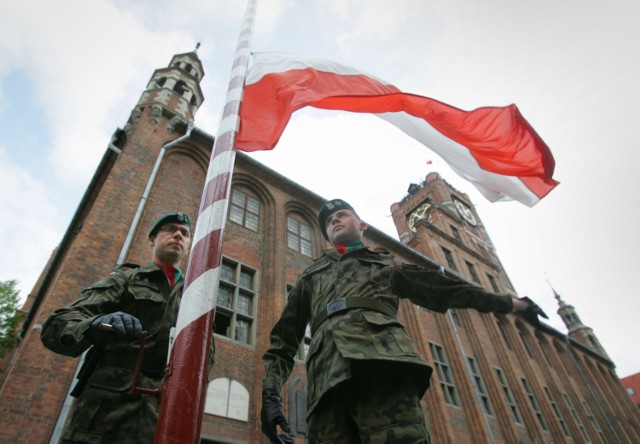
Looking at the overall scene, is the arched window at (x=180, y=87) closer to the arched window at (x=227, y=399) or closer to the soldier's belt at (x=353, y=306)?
the arched window at (x=227, y=399)

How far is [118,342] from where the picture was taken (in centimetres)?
209

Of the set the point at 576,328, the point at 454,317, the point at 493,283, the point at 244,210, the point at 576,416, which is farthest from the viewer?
the point at 576,328

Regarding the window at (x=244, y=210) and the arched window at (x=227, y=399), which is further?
the window at (x=244, y=210)

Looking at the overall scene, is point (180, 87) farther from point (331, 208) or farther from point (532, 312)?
point (532, 312)

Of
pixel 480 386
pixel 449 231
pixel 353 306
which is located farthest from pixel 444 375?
pixel 449 231

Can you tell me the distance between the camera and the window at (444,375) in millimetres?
13876

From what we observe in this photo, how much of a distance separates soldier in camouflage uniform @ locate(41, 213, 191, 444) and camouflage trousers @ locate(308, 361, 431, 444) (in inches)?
40.2

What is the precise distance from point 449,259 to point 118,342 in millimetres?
23313

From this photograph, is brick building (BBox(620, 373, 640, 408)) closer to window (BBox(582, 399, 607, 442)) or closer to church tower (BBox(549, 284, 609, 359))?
church tower (BBox(549, 284, 609, 359))

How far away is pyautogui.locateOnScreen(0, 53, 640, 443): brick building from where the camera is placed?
6755 mm

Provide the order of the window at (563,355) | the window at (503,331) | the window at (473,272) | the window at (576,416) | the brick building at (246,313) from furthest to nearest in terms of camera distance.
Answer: the window at (563,355) → the window at (473,272) → the window at (503,331) → the window at (576,416) → the brick building at (246,313)

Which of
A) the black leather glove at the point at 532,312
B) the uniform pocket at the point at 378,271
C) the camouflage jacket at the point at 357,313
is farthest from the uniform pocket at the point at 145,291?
the black leather glove at the point at 532,312

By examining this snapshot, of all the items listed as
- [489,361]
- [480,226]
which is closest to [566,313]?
[480,226]

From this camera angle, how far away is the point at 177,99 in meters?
13.6
